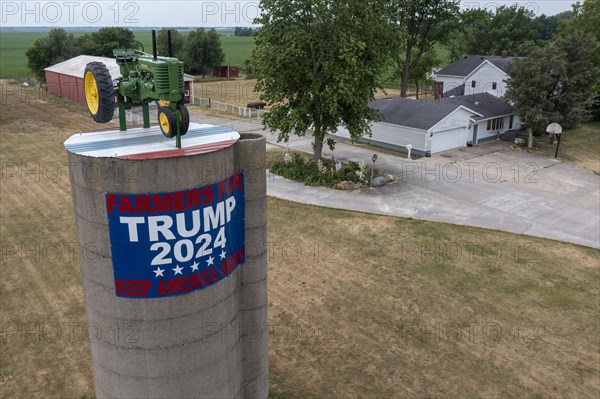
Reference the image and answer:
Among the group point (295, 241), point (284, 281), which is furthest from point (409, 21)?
point (284, 281)

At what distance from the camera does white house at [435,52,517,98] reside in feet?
147

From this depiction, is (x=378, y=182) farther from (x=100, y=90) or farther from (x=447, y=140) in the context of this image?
(x=100, y=90)

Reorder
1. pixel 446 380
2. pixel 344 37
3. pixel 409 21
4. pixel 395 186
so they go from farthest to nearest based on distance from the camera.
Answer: pixel 409 21, pixel 395 186, pixel 344 37, pixel 446 380

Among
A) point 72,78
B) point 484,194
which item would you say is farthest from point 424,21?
point 72,78

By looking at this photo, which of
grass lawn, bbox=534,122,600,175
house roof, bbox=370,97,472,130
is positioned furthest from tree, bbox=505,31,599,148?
house roof, bbox=370,97,472,130

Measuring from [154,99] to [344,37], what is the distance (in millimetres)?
16464

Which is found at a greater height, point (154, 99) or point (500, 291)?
point (154, 99)

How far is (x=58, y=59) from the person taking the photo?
54781 mm

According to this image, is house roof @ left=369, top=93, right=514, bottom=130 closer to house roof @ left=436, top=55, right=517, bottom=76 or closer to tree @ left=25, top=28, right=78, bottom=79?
house roof @ left=436, top=55, right=517, bottom=76

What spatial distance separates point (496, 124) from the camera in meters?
35.4

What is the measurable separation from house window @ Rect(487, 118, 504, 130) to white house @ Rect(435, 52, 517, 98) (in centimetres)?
906

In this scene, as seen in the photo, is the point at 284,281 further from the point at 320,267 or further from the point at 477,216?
the point at 477,216

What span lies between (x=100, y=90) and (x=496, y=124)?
109ft

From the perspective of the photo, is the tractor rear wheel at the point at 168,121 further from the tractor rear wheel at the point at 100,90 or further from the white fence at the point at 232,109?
the white fence at the point at 232,109
